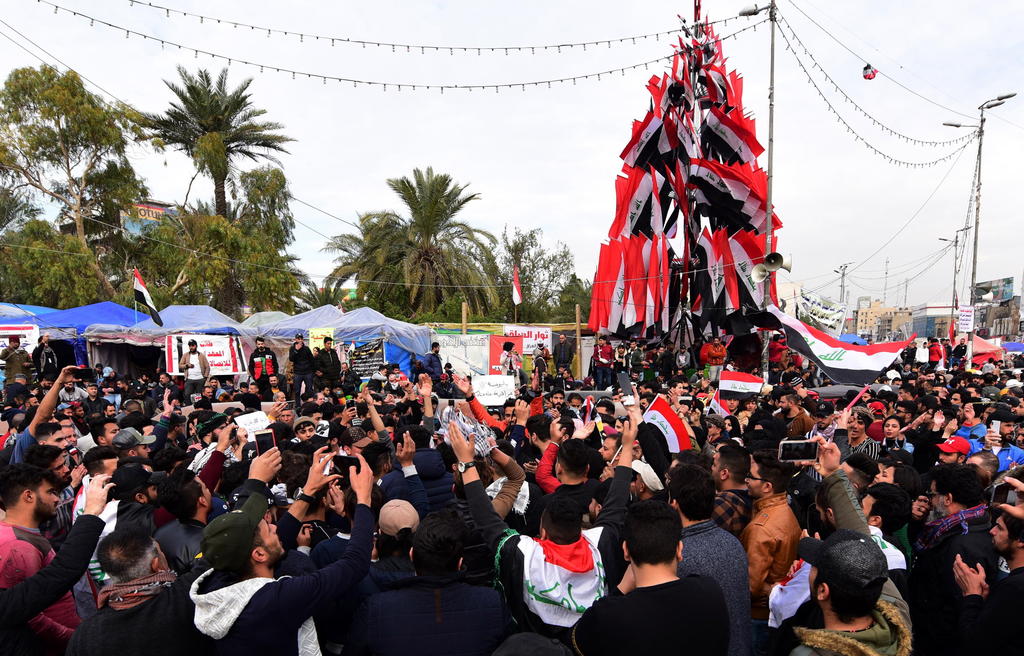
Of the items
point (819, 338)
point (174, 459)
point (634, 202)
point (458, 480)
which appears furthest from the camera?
point (634, 202)

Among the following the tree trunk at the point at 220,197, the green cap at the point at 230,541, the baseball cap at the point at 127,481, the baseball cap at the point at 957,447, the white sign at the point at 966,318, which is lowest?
the baseball cap at the point at 127,481

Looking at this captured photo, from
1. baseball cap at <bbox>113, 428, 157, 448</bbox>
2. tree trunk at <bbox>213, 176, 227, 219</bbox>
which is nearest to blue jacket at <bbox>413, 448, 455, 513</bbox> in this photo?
baseball cap at <bbox>113, 428, 157, 448</bbox>

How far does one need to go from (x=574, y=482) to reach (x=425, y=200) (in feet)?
84.3

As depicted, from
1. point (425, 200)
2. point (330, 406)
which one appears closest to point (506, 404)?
point (330, 406)

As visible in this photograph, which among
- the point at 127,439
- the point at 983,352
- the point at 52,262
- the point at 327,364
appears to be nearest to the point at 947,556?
the point at 127,439

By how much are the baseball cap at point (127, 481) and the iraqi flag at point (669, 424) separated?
404 cm

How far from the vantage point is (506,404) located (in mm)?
10102

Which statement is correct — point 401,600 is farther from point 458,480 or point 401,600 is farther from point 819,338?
point 819,338

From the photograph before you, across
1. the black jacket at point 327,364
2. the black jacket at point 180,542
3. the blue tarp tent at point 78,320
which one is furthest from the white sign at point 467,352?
the black jacket at point 180,542

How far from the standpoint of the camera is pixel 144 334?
19.8m

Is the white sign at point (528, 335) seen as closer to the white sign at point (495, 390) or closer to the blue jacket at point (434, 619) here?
the white sign at point (495, 390)

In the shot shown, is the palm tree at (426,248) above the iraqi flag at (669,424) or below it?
above

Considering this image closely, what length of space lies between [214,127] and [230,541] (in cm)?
2967

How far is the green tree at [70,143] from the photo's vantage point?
82.4ft
